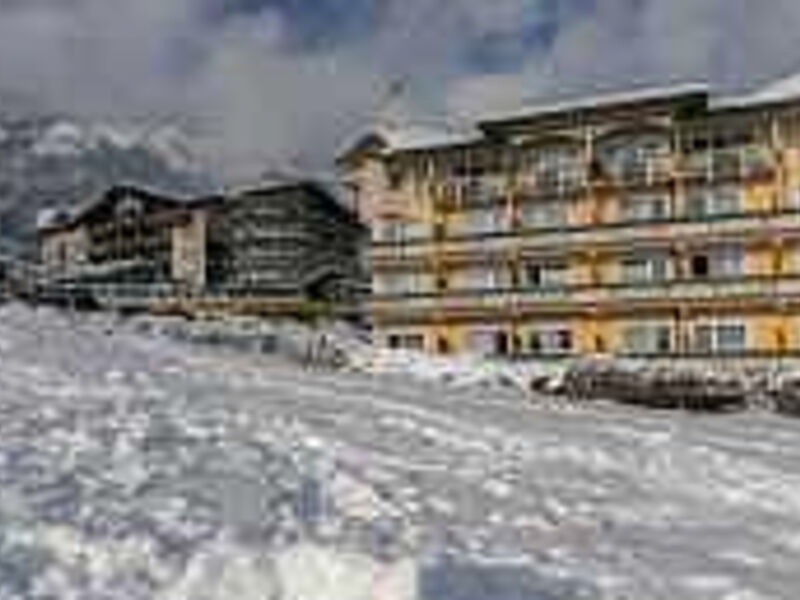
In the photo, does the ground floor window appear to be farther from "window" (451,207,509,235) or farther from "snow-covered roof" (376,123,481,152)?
"snow-covered roof" (376,123,481,152)

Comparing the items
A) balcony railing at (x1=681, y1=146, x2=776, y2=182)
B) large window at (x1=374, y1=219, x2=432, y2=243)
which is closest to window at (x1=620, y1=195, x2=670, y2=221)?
balcony railing at (x1=681, y1=146, x2=776, y2=182)

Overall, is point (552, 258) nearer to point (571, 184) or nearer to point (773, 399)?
point (571, 184)

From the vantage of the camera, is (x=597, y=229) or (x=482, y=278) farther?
(x=482, y=278)

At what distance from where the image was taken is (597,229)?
2785 inches

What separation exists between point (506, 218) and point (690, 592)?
63.2m

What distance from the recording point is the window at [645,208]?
69.3m

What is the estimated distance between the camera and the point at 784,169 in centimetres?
6562

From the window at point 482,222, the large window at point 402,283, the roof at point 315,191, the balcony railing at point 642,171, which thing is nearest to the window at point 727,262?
the balcony railing at point 642,171

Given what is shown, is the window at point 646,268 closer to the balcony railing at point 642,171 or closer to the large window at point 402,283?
the balcony railing at point 642,171

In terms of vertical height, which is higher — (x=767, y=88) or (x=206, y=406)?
(x=767, y=88)

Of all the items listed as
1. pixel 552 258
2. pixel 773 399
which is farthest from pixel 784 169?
pixel 773 399

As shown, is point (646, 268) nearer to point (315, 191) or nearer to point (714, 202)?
point (714, 202)

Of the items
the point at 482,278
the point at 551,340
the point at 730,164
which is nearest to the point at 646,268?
the point at 551,340

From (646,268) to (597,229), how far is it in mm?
2972
